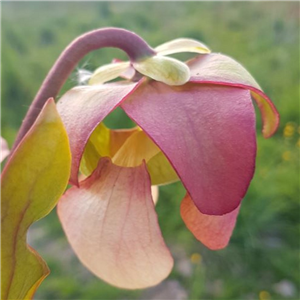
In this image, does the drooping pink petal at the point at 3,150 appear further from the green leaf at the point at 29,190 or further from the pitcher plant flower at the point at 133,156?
the green leaf at the point at 29,190

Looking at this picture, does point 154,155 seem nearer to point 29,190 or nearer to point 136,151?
point 136,151

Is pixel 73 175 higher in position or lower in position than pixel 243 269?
higher

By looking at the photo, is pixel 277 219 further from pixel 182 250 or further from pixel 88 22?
pixel 88 22

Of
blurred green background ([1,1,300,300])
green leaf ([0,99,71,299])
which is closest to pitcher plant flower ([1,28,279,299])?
green leaf ([0,99,71,299])

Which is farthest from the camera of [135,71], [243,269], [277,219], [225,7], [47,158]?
[225,7]

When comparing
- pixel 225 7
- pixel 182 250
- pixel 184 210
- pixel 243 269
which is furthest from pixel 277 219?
pixel 225 7

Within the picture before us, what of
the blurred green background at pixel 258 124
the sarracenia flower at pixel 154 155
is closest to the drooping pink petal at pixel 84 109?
the sarracenia flower at pixel 154 155

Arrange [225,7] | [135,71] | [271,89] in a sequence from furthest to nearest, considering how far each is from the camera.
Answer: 1. [225,7]
2. [271,89]
3. [135,71]
